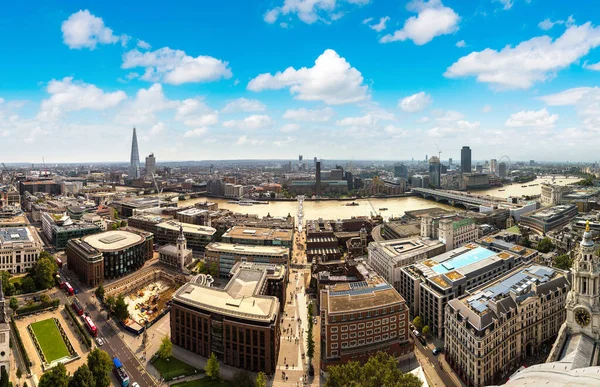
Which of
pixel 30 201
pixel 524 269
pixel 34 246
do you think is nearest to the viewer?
pixel 524 269

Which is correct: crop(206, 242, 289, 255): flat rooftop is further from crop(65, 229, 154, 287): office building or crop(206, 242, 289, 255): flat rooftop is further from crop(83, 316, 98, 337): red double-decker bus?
crop(83, 316, 98, 337): red double-decker bus

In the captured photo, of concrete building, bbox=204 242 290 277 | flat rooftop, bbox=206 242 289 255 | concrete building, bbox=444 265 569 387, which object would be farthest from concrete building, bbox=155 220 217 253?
concrete building, bbox=444 265 569 387

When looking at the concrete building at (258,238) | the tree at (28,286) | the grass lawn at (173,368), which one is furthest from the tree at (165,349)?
the concrete building at (258,238)

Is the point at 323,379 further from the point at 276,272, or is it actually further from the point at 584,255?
the point at 584,255

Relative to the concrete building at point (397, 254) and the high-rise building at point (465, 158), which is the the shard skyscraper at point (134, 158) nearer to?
the high-rise building at point (465, 158)

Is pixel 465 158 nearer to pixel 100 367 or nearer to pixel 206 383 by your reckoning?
pixel 206 383

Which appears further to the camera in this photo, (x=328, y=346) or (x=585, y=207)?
(x=585, y=207)

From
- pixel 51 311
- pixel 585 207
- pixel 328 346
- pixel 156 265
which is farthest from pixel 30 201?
pixel 585 207
